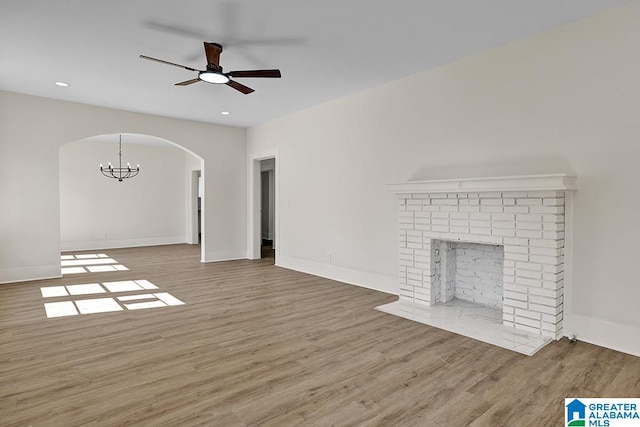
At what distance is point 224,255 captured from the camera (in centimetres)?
728

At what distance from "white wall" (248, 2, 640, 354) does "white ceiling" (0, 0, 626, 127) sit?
9.2 inches

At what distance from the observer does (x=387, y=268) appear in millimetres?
4652

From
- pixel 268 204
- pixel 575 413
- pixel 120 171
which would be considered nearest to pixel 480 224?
pixel 575 413

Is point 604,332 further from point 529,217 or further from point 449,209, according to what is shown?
point 449,209

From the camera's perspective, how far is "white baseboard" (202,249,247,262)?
279 inches

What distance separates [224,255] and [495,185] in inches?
218

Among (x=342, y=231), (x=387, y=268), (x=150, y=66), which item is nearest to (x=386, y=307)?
(x=387, y=268)

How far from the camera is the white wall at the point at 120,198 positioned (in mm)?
8352

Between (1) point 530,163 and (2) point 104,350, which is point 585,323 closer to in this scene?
(1) point 530,163

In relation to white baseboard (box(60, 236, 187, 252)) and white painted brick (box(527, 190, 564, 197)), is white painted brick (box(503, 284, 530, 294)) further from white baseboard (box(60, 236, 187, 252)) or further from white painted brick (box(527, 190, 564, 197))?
white baseboard (box(60, 236, 187, 252))

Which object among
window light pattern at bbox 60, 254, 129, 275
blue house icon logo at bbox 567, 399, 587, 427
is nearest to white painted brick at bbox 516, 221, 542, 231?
blue house icon logo at bbox 567, 399, 587, 427

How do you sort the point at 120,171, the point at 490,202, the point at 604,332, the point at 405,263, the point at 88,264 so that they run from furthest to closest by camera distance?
the point at 120,171, the point at 88,264, the point at 405,263, the point at 490,202, the point at 604,332

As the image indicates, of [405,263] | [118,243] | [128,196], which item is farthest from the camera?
[128,196]

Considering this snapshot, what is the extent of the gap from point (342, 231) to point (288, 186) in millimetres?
1617
